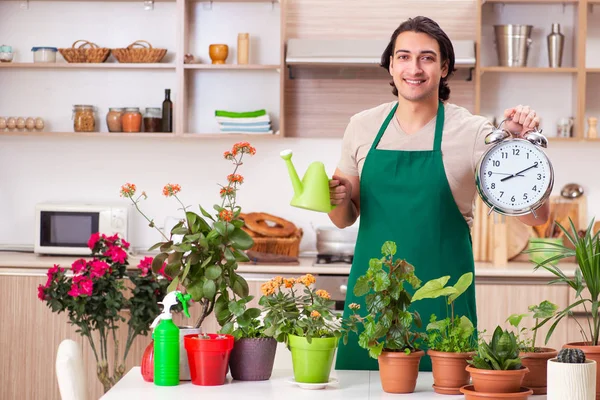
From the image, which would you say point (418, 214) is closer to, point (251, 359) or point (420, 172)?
point (420, 172)

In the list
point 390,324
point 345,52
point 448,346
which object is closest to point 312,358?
point 390,324

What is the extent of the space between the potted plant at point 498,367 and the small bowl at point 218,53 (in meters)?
3.07

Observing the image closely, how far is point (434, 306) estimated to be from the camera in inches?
95.5

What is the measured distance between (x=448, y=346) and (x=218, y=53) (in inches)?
118

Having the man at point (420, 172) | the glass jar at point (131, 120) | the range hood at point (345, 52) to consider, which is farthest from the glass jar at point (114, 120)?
the man at point (420, 172)

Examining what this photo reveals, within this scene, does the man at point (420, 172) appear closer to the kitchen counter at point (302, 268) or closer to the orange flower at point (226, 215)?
the orange flower at point (226, 215)

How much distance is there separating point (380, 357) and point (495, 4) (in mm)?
3277

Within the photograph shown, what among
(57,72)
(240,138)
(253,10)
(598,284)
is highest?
(253,10)

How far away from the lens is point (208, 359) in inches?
73.7

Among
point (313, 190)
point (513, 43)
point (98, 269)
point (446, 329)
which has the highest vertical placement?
point (513, 43)

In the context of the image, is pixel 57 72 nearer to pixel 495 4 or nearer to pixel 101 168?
pixel 101 168

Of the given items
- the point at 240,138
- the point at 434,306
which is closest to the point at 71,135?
the point at 240,138

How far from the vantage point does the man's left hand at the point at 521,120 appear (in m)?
2.17

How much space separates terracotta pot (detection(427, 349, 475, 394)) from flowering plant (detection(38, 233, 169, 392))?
6.85 feet
